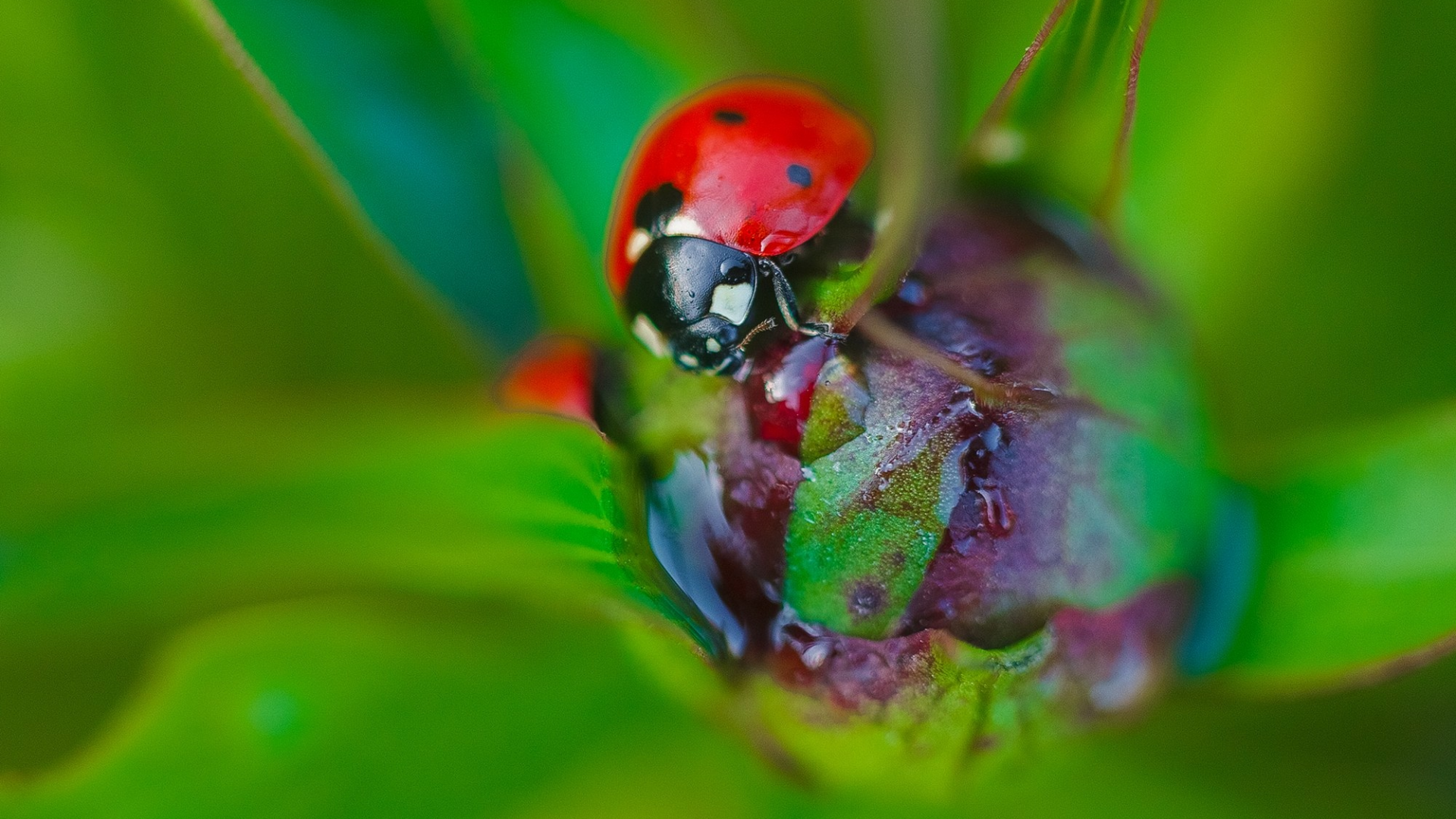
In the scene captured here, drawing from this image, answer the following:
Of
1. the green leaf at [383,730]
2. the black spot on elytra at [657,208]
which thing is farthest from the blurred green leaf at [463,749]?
the black spot on elytra at [657,208]

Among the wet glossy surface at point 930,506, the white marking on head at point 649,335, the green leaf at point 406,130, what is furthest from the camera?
the green leaf at point 406,130

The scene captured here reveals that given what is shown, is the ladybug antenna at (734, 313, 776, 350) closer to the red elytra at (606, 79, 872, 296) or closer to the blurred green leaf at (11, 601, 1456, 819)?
the red elytra at (606, 79, 872, 296)

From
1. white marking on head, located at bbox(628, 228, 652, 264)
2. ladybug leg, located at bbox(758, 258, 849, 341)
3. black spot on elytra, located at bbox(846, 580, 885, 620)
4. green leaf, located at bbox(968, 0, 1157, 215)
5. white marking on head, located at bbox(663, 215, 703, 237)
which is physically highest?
green leaf, located at bbox(968, 0, 1157, 215)

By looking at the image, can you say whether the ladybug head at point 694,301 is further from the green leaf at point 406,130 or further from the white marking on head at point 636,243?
the green leaf at point 406,130

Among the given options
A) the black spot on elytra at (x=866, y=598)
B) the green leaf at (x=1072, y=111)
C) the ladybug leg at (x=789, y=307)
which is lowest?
the black spot on elytra at (x=866, y=598)

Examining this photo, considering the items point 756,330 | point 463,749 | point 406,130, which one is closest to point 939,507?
point 756,330

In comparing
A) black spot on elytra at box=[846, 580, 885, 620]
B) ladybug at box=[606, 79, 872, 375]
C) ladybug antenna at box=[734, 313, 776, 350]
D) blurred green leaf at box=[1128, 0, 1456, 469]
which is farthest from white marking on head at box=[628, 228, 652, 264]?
blurred green leaf at box=[1128, 0, 1456, 469]
